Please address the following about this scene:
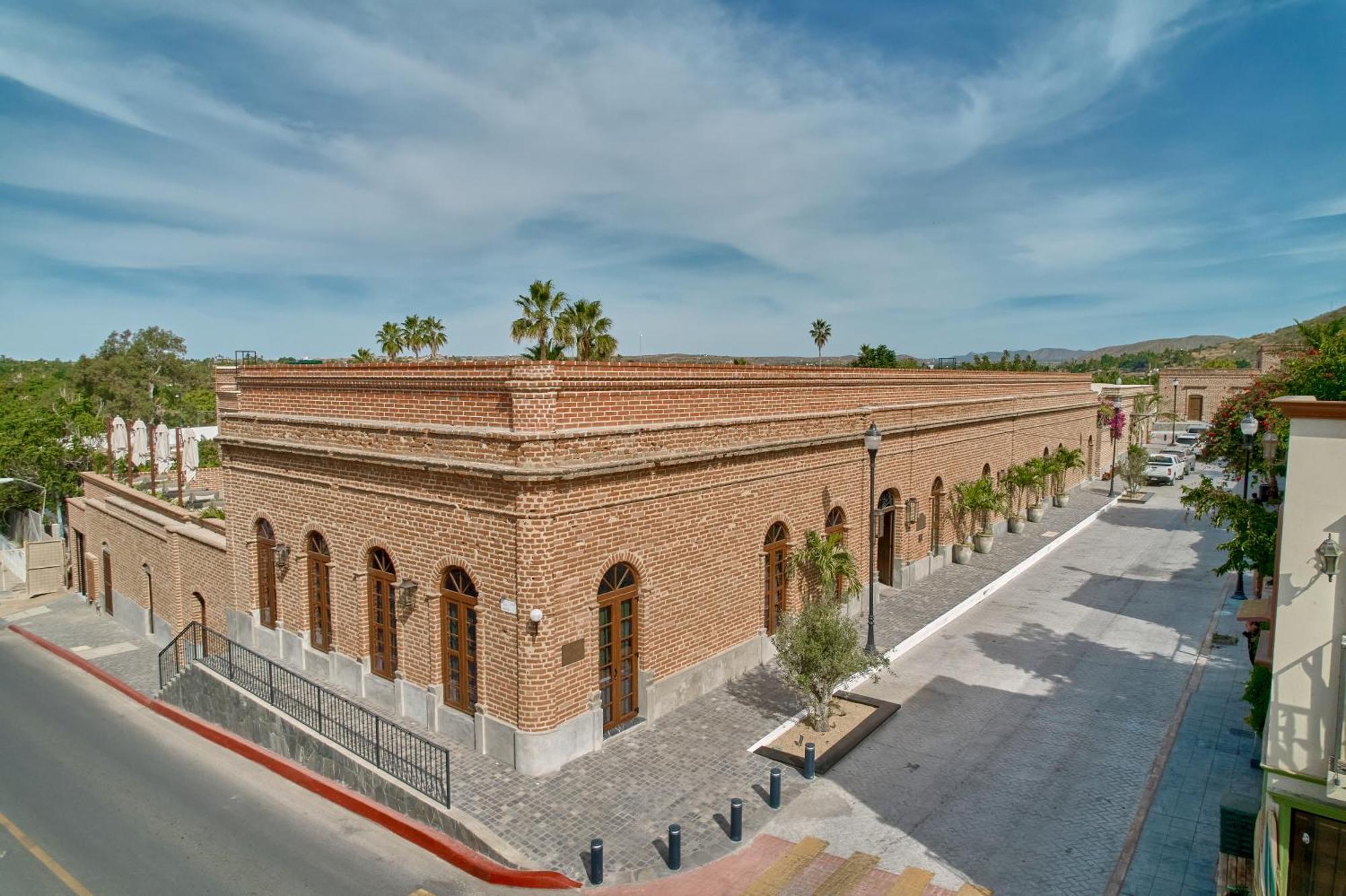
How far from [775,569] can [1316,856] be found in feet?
32.1

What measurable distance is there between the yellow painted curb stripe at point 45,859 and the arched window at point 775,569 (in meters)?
11.7

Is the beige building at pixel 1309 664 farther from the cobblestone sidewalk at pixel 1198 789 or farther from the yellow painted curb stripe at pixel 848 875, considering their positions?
the yellow painted curb stripe at pixel 848 875

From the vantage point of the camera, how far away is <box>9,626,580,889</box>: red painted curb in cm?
941

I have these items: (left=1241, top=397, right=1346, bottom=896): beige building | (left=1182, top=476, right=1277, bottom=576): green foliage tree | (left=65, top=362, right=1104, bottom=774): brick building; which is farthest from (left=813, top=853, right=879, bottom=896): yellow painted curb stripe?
(left=1182, top=476, right=1277, bottom=576): green foliage tree

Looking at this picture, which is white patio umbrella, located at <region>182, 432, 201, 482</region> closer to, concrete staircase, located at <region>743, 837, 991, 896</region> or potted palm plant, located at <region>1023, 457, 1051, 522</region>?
concrete staircase, located at <region>743, 837, 991, 896</region>

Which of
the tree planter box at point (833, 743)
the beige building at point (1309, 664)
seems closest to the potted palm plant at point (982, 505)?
the tree planter box at point (833, 743)

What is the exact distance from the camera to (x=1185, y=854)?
963 centimetres

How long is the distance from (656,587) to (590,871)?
16.2 feet

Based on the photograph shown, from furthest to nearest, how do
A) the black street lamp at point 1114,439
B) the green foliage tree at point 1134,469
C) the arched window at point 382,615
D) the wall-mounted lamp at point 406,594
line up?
Answer: the black street lamp at point 1114,439, the green foliage tree at point 1134,469, the arched window at point 382,615, the wall-mounted lamp at point 406,594

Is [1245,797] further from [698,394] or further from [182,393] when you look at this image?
[182,393]

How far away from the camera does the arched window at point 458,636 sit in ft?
41.3

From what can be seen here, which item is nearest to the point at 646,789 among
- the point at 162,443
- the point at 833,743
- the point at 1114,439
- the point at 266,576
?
the point at 833,743

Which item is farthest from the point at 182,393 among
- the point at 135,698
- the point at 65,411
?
the point at 135,698

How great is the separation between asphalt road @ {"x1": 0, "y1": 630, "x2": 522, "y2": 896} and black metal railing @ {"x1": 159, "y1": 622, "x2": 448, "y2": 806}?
0.88 meters
